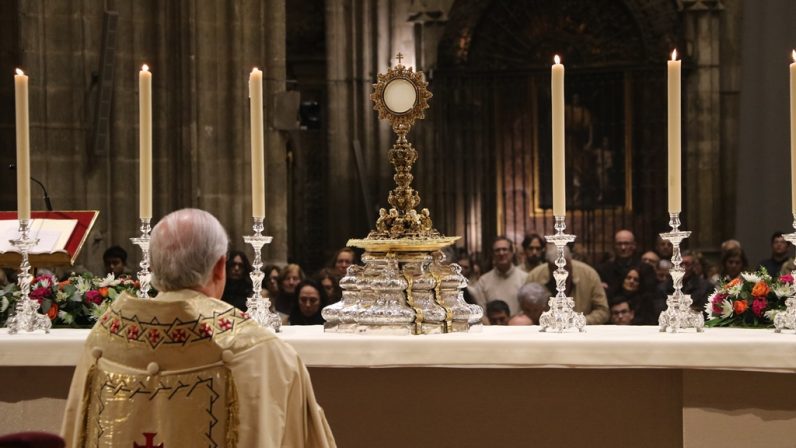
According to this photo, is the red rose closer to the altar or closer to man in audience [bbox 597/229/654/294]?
the altar

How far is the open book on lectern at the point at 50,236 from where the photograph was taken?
5.15 m

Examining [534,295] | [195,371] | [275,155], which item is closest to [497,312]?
[534,295]

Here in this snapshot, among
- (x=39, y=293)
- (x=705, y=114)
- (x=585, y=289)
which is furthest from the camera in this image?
(x=705, y=114)

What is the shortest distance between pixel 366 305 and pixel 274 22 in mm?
7811

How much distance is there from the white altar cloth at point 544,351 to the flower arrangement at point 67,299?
63 centimetres

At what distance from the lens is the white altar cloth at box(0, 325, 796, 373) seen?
166 inches

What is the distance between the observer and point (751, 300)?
15.8 ft

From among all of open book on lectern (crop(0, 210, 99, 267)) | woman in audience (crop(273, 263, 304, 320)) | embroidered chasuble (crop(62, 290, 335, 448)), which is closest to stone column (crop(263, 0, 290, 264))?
woman in audience (crop(273, 263, 304, 320))

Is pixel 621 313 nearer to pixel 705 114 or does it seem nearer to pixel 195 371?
pixel 195 371

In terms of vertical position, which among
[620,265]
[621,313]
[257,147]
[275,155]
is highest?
[275,155]

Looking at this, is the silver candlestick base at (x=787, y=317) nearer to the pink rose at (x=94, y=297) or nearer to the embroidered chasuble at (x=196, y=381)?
the embroidered chasuble at (x=196, y=381)

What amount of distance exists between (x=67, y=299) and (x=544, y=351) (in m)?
1.98

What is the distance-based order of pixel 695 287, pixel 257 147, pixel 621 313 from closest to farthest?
pixel 257 147, pixel 621 313, pixel 695 287

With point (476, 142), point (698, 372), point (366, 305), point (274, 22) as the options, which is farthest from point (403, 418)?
point (476, 142)
